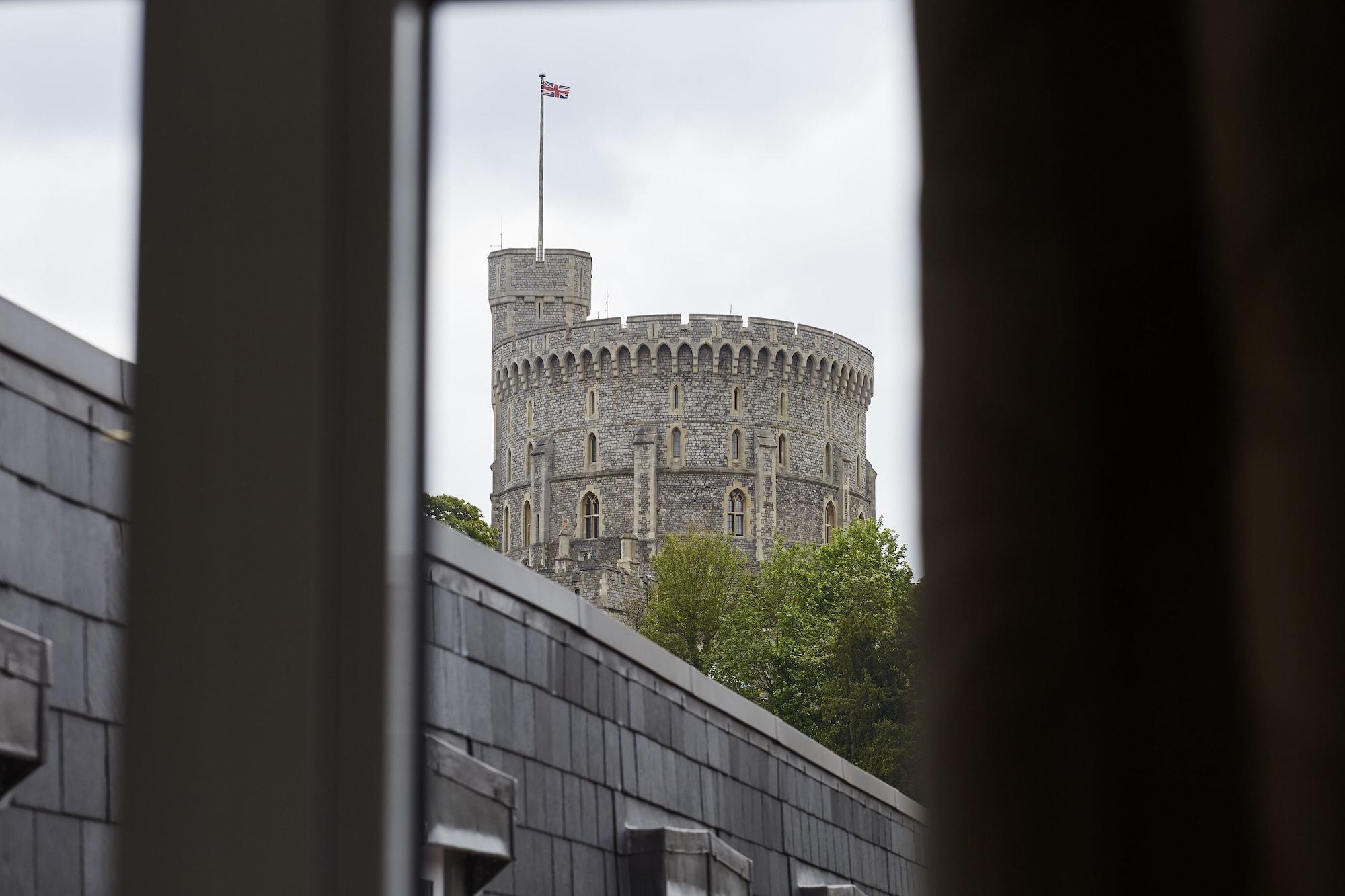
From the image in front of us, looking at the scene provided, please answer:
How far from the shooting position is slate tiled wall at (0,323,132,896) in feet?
4.13

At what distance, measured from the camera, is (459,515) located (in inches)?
40.8

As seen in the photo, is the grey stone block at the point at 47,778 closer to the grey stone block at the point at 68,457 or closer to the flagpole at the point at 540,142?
the grey stone block at the point at 68,457

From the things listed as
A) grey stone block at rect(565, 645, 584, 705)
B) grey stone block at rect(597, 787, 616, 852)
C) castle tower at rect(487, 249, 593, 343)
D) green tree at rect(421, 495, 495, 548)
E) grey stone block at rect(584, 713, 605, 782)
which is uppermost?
castle tower at rect(487, 249, 593, 343)

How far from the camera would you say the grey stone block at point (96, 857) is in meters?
1.27

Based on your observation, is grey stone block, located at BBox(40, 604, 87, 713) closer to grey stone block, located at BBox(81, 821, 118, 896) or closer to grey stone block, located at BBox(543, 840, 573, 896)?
grey stone block, located at BBox(81, 821, 118, 896)

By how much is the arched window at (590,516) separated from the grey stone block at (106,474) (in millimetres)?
9787

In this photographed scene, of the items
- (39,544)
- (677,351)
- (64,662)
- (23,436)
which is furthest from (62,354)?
(677,351)

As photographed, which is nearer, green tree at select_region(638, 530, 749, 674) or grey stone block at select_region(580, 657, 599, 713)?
green tree at select_region(638, 530, 749, 674)

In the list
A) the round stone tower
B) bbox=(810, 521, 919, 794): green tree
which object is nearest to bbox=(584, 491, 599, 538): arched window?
the round stone tower

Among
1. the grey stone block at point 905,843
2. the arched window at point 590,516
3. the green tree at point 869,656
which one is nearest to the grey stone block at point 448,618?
the green tree at point 869,656

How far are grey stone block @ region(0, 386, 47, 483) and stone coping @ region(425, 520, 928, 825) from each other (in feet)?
1.52

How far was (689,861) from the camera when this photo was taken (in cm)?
130

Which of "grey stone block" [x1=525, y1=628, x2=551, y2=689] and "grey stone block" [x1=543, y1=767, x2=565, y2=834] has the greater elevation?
"grey stone block" [x1=525, y1=628, x2=551, y2=689]

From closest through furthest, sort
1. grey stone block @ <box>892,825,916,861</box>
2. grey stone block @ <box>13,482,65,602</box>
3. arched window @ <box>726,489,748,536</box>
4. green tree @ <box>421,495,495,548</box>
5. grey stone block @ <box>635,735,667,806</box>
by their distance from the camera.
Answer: grey stone block @ <box>892,825,916,861</box> → green tree @ <box>421,495,495,548</box> → grey stone block @ <box>13,482,65,602</box> → grey stone block @ <box>635,735,667,806</box> → arched window @ <box>726,489,748,536</box>
